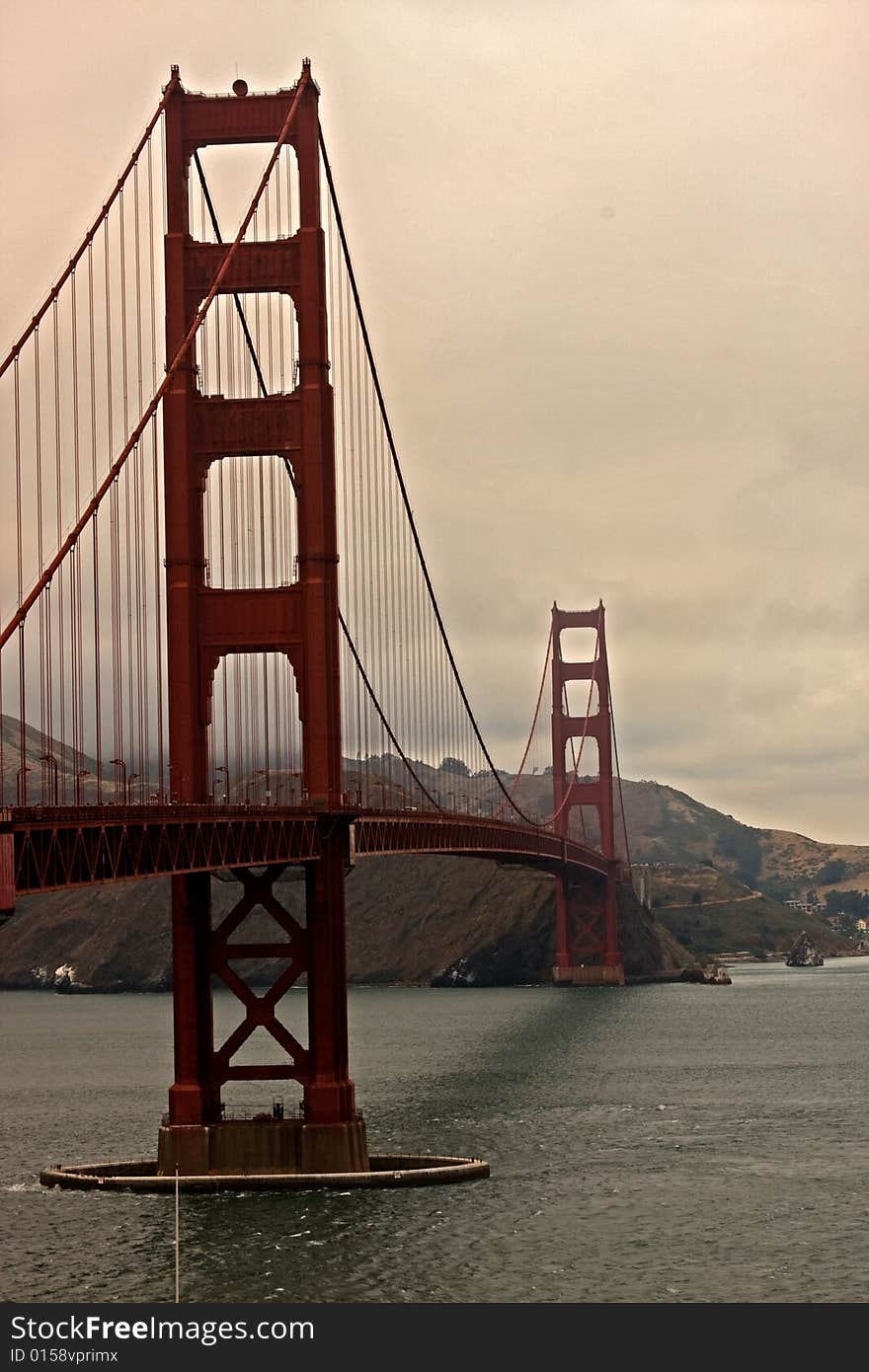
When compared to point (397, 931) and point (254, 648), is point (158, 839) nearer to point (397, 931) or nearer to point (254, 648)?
point (254, 648)

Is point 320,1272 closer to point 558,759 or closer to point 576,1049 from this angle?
point 576,1049

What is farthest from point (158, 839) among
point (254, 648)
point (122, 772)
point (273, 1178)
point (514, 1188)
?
point (514, 1188)

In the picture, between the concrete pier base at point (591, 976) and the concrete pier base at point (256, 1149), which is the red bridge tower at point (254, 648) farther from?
the concrete pier base at point (591, 976)

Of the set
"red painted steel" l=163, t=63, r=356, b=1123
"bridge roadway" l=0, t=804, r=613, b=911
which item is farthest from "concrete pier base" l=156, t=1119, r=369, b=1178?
"bridge roadway" l=0, t=804, r=613, b=911

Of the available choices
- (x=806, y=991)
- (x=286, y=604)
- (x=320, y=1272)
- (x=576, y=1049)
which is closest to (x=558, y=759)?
(x=806, y=991)

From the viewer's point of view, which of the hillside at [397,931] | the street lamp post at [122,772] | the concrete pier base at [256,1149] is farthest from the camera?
the hillside at [397,931]

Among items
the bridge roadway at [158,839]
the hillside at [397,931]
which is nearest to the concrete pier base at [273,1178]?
the bridge roadway at [158,839]

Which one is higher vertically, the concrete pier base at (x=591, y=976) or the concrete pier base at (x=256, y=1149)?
the concrete pier base at (x=591, y=976)
